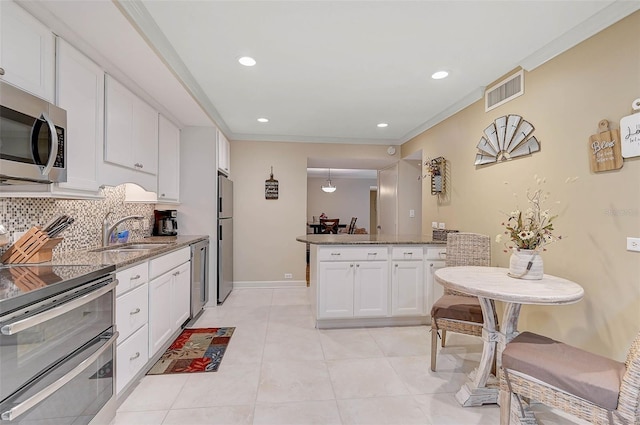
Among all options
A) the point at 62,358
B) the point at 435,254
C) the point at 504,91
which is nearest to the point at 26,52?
the point at 62,358

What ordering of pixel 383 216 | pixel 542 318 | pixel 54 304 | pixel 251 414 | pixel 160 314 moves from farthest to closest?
pixel 383 216 < pixel 160 314 < pixel 542 318 < pixel 251 414 < pixel 54 304

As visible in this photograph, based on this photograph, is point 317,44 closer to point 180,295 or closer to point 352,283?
point 352,283

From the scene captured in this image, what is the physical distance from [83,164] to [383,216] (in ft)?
16.6

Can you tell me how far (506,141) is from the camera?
2.72 m

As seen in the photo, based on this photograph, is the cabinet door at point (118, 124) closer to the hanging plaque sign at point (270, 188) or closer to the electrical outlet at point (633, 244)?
the hanging plaque sign at point (270, 188)

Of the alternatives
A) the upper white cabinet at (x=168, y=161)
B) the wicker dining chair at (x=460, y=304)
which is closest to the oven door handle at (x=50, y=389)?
the upper white cabinet at (x=168, y=161)

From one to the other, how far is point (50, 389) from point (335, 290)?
2380 millimetres

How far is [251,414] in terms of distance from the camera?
1874 millimetres

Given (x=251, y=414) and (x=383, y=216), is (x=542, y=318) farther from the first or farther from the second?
(x=383, y=216)

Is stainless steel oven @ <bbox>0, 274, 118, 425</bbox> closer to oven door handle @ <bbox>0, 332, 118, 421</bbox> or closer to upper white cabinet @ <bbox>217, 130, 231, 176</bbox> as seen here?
oven door handle @ <bbox>0, 332, 118, 421</bbox>

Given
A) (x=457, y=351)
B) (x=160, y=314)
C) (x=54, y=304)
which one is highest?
(x=54, y=304)

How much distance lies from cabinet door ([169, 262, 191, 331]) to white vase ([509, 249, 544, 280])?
2792 mm

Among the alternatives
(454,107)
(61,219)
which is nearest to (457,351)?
(454,107)

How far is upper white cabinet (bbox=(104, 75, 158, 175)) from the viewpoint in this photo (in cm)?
229
